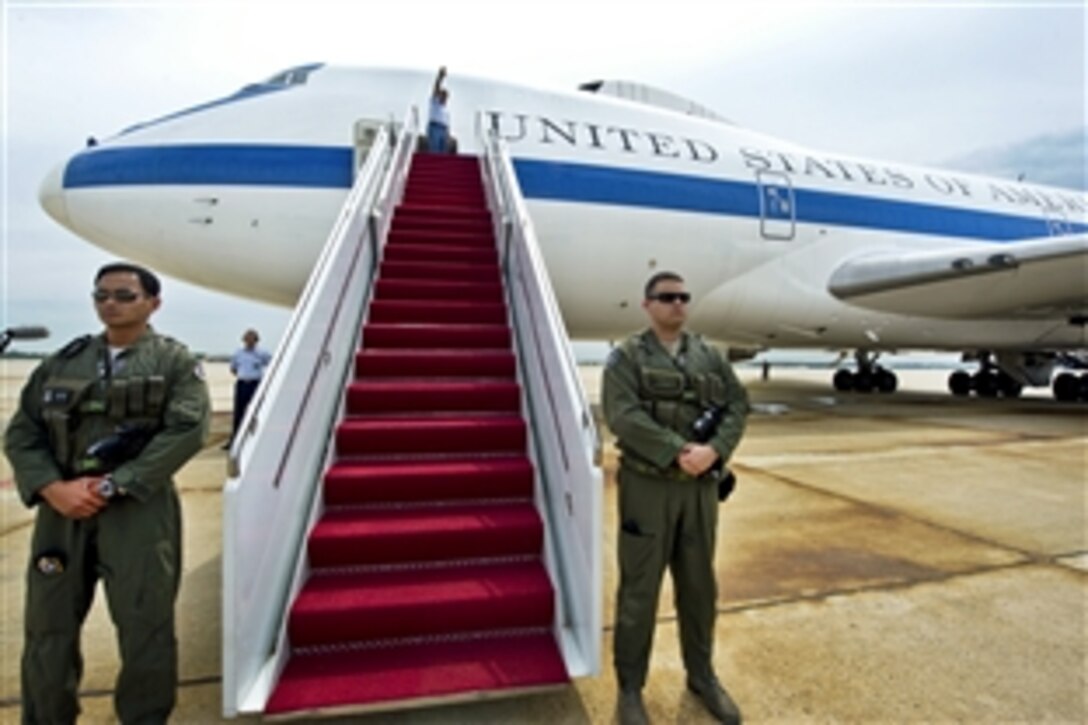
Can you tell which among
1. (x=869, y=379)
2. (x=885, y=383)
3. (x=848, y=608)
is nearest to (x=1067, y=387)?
(x=885, y=383)

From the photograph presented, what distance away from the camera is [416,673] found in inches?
85.4

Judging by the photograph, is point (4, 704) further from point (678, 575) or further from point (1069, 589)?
point (1069, 589)

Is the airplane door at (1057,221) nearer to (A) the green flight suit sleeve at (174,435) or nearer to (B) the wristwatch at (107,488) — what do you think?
(A) the green flight suit sleeve at (174,435)

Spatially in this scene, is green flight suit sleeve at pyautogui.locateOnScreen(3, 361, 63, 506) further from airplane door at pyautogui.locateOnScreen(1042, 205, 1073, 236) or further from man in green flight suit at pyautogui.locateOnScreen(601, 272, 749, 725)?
airplane door at pyautogui.locateOnScreen(1042, 205, 1073, 236)

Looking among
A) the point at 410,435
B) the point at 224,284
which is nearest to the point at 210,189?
the point at 224,284

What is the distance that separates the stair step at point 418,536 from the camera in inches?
104

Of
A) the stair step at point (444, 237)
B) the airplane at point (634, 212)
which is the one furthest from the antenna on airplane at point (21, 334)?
the airplane at point (634, 212)

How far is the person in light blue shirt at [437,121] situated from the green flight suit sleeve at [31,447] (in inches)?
261

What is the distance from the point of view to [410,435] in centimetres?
333

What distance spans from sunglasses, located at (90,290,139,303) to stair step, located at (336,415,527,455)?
4.78 feet

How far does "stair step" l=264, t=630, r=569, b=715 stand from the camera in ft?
6.62

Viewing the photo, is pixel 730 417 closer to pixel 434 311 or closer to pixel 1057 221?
pixel 434 311

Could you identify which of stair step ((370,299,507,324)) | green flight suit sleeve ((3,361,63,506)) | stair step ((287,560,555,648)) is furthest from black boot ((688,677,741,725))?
stair step ((370,299,507,324))

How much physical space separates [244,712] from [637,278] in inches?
285
